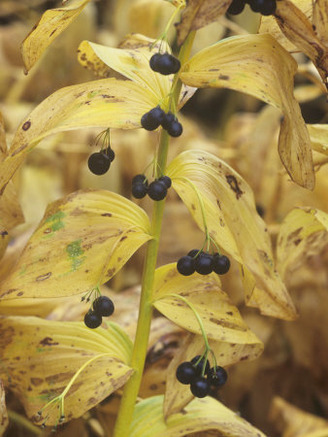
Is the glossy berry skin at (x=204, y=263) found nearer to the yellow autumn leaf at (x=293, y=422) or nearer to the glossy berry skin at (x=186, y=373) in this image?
the glossy berry skin at (x=186, y=373)

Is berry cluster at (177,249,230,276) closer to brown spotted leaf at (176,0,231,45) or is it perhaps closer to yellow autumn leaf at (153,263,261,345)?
yellow autumn leaf at (153,263,261,345)

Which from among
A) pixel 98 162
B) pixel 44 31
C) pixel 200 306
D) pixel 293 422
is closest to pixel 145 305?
pixel 200 306

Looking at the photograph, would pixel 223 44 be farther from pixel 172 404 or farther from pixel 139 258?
pixel 139 258

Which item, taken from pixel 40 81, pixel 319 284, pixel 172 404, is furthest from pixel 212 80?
pixel 40 81

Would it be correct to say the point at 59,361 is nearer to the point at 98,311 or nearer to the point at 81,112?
the point at 98,311

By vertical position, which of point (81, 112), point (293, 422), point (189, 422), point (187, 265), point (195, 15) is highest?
point (195, 15)

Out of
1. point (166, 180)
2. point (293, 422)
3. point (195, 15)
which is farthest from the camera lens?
A: point (293, 422)

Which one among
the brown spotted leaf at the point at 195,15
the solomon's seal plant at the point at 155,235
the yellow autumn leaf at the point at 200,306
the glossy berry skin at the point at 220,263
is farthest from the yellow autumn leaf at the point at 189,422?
the brown spotted leaf at the point at 195,15
